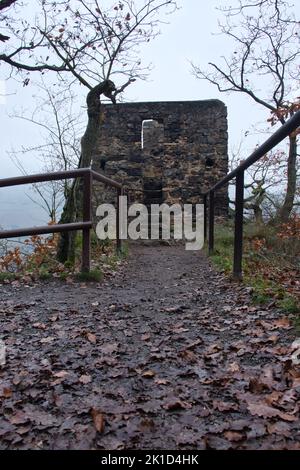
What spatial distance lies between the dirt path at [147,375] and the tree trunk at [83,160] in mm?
1511

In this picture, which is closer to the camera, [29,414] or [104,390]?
[29,414]

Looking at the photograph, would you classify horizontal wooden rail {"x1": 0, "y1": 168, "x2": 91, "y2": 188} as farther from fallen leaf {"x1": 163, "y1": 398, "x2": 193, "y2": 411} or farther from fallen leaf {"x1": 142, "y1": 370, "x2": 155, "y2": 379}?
fallen leaf {"x1": 163, "y1": 398, "x2": 193, "y2": 411}

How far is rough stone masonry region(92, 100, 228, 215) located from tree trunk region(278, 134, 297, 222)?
154cm

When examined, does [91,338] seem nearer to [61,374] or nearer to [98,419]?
[61,374]

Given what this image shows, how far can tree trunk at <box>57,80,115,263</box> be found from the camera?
4.71 m

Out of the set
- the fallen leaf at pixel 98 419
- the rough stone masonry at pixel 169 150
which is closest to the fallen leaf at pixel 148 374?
the fallen leaf at pixel 98 419

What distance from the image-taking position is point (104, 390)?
1.68m

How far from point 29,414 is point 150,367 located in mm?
588

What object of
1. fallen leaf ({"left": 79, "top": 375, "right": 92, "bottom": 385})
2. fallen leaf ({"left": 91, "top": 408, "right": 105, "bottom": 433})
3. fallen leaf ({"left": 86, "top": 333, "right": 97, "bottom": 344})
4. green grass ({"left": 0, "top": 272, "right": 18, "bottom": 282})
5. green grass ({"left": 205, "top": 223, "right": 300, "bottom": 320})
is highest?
green grass ({"left": 205, "top": 223, "right": 300, "bottom": 320})

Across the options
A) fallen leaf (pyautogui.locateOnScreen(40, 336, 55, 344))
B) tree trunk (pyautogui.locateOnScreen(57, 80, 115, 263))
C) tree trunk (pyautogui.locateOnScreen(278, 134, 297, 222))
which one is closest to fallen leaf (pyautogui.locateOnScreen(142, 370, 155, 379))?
fallen leaf (pyautogui.locateOnScreen(40, 336, 55, 344))

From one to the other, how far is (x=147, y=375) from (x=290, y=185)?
7.15 metres
